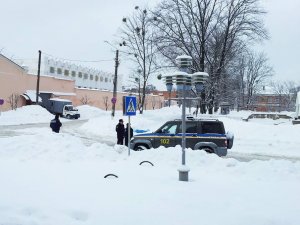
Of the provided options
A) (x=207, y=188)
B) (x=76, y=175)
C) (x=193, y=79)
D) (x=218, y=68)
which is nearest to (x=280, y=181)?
(x=207, y=188)

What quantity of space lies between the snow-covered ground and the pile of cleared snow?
2738cm

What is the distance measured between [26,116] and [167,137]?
32192 millimetres

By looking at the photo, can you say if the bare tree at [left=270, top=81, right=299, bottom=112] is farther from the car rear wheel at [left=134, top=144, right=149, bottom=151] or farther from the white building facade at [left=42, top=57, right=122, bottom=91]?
the car rear wheel at [left=134, top=144, right=149, bottom=151]

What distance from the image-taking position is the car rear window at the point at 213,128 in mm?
15922

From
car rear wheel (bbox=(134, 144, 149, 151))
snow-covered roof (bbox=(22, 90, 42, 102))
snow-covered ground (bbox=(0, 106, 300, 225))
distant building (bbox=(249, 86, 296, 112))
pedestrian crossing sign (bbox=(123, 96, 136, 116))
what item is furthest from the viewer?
distant building (bbox=(249, 86, 296, 112))

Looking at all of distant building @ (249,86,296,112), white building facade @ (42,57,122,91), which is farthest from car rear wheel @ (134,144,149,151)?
distant building @ (249,86,296,112)

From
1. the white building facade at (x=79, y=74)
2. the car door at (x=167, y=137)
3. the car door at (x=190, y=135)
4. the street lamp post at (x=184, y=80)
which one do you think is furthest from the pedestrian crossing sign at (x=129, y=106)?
the white building facade at (x=79, y=74)

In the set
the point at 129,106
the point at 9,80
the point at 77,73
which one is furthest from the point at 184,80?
the point at 77,73

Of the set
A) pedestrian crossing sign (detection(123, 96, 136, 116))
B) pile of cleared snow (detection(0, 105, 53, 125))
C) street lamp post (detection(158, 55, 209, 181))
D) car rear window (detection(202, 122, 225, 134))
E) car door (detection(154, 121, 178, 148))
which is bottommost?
pile of cleared snow (detection(0, 105, 53, 125))

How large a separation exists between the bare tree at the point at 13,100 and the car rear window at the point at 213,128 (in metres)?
39.2

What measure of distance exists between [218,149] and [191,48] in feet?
72.2

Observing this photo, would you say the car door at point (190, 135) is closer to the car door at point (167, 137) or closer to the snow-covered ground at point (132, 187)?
the car door at point (167, 137)

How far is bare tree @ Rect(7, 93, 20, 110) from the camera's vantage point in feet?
164

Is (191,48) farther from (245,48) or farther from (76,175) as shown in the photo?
(76,175)
